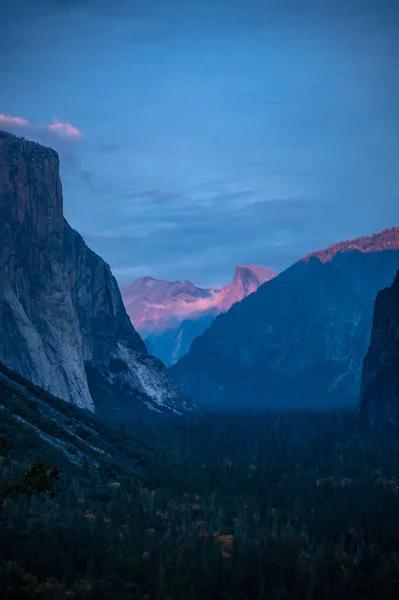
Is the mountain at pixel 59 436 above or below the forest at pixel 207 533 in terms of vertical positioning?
above

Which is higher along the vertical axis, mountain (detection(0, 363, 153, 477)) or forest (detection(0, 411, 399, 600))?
mountain (detection(0, 363, 153, 477))

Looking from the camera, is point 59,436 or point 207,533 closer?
point 207,533

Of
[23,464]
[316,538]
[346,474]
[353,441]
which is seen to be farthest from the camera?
[353,441]

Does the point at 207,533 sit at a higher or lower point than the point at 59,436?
lower

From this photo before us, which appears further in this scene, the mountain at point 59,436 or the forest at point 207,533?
the mountain at point 59,436

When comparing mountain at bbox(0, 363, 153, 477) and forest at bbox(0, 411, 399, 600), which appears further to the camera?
mountain at bbox(0, 363, 153, 477)

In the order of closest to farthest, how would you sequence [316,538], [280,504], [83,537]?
[83,537] → [316,538] → [280,504]

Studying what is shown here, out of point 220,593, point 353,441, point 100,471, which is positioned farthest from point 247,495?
point 353,441

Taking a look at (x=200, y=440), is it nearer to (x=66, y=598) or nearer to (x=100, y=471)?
(x=100, y=471)
